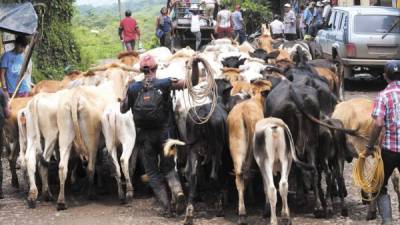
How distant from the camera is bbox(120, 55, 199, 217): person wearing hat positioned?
908 centimetres

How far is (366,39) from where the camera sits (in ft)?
61.0

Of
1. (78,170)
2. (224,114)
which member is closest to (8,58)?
(78,170)

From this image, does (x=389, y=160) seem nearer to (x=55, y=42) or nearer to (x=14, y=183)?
(x=14, y=183)

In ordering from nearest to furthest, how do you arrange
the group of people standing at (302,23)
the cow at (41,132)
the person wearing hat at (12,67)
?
the cow at (41,132) → the person wearing hat at (12,67) → the group of people standing at (302,23)

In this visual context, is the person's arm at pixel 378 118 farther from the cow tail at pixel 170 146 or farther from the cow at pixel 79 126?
the cow at pixel 79 126

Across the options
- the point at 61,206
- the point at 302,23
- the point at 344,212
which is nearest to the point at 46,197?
the point at 61,206

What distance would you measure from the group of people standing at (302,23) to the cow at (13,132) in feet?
41.9

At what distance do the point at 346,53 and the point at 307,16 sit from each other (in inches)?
314

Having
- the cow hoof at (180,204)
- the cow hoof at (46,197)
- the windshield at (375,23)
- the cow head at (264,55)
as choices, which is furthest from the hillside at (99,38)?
the cow hoof at (180,204)

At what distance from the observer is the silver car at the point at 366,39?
18.5 metres

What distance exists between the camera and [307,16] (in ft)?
87.1

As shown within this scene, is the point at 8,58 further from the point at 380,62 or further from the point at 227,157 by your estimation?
the point at 380,62

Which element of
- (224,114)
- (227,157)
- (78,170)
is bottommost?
(78,170)

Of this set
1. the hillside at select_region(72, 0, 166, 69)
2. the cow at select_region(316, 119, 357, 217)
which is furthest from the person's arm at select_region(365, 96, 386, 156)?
the hillside at select_region(72, 0, 166, 69)
